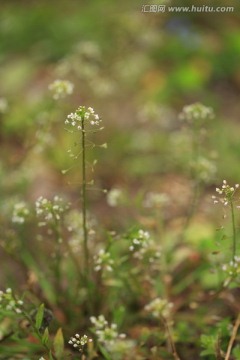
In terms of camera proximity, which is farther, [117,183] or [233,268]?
→ [117,183]

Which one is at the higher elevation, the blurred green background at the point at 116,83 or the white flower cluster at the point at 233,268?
the blurred green background at the point at 116,83

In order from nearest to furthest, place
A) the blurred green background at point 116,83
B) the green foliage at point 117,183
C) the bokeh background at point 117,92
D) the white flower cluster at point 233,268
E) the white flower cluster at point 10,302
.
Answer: the white flower cluster at point 10,302
the white flower cluster at point 233,268
the green foliage at point 117,183
the bokeh background at point 117,92
the blurred green background at point 116,83

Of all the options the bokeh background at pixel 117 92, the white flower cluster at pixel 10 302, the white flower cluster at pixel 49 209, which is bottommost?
the white flower cluster at pixel 10 302

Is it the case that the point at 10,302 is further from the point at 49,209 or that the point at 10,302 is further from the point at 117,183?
the point at 117,183

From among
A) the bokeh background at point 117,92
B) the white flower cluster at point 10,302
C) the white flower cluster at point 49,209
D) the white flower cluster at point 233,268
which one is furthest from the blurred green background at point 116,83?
the white flower cluster at point 233,268

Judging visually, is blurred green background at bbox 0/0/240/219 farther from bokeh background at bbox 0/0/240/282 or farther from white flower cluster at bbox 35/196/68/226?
white flower cluster at bbox 35/196/68/226

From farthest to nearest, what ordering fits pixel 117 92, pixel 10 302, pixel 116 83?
pixel 117 92 < pixel 116 83 < pixel 10 302

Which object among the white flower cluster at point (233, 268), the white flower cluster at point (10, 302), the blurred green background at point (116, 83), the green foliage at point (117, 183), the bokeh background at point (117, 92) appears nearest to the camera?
the white flower cluster at point (10, 302)

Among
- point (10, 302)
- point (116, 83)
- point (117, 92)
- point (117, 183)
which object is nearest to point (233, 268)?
point (10, 302)

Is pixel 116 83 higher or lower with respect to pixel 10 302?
higher

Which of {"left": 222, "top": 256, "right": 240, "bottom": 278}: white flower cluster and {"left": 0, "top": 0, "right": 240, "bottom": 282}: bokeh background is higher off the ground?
{"left": 0, "top": 0, "right": 240, "bottom": 282}: bokeh background

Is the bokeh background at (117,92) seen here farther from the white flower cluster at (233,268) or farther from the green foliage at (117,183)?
the white flower cluster at (233,268)

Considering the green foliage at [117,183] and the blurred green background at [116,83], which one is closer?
the green foliage at [117,183]

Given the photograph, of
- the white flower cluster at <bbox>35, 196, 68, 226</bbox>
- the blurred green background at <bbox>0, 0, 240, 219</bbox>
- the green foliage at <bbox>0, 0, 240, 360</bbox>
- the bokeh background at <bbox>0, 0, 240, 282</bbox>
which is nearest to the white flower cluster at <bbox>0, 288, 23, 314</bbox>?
the green foliage at <bbox>0, 0, 240, 360</bbox>
